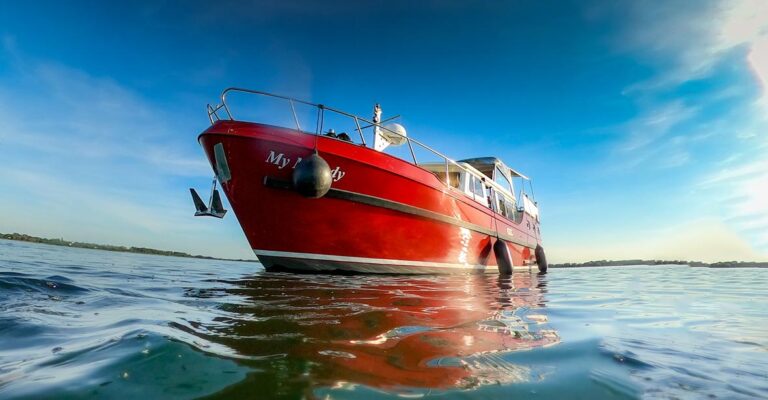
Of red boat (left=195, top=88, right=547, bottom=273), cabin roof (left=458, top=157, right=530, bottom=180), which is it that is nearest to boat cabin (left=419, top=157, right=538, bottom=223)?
cabin roof (left=458, top=157, right=530, bottom=180)

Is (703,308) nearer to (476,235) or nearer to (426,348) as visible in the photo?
(426,348)

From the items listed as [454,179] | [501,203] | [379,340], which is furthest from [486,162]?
[379,340]

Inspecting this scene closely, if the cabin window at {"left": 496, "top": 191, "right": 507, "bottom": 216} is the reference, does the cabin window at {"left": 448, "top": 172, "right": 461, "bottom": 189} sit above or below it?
above

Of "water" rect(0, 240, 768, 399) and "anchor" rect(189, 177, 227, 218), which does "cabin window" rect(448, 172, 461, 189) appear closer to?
"anchor" rect(189, 177, 227, 218)

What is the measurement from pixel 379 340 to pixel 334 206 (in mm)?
4879

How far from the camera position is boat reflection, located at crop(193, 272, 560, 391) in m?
1.19

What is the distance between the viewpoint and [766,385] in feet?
4.32

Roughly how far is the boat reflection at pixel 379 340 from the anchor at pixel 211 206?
459 centimetres

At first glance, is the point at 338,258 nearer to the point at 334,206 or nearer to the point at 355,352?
the point at 334,206

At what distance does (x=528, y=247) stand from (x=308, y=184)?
34.5 feet

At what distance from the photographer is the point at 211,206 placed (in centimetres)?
706

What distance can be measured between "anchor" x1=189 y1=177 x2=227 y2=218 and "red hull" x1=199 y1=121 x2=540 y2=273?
8.5 inches

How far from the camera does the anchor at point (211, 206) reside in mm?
7008

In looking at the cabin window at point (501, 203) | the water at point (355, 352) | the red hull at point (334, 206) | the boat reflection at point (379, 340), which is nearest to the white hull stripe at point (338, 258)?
the red hull at point (334, 206)
